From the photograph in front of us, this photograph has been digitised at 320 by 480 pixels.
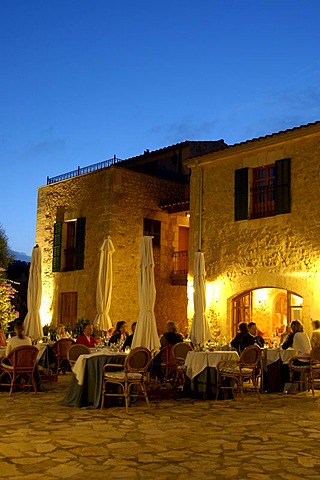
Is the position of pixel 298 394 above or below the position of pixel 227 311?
below

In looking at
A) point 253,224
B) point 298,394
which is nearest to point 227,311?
point 253,224

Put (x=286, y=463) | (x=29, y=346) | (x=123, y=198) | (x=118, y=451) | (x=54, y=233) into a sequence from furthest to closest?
(x=54, y=233)
(x=123, y=198)
(x=29, y=346)
(x=118, y=451)
(x=286, y=463)

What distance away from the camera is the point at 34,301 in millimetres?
11500

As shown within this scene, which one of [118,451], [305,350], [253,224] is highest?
[253,224]

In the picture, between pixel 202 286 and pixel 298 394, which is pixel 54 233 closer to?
pixel 202 286

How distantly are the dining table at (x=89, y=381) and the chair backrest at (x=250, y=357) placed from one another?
1.75 meters

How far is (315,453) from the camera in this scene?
5137mm

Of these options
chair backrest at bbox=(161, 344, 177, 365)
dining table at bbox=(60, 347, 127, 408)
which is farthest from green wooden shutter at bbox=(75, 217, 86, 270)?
dining table at bbox=(60, 347, 127, 408)

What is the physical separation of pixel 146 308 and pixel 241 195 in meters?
5.40

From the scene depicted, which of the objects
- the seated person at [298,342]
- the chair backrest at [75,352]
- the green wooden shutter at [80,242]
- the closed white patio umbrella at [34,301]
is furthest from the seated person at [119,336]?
the green wooden shutter at [80,242]

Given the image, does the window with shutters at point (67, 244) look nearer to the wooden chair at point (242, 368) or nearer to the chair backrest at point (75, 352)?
the chair backrest at point (75, 352)

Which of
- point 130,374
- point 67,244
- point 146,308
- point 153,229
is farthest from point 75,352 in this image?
point 67,244

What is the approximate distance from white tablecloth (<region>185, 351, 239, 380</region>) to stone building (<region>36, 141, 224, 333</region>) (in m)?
7.77

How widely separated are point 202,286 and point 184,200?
626 centimetres
